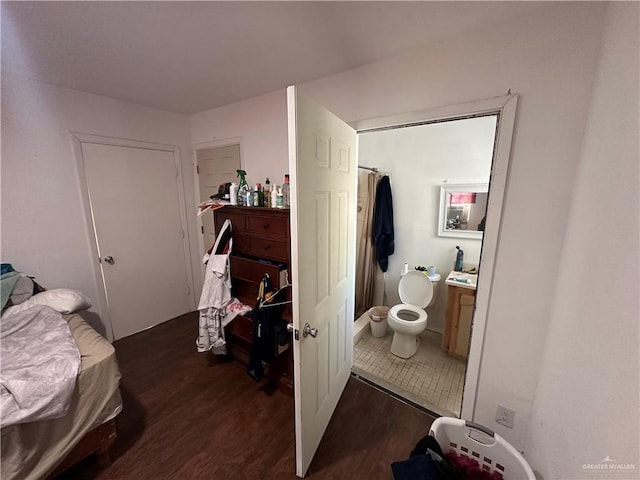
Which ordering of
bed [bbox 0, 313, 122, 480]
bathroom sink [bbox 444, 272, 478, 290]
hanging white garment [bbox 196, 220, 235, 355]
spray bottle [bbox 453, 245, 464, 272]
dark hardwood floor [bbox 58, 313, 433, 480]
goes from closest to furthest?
bed [bbox 0, 313, 122, 480], dark hardwood floor [bbox 58, 313, 433, 480], hanging white garment [bbox 196, 220, 235, 355], bathroom sink [bbox 444, 272, 478, 290], spray bottle [bbox 453, 245, 464, 272]

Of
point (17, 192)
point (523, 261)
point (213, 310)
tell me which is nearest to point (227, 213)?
point (213, 310)

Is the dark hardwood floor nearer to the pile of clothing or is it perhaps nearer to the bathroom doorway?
the bathroom doorway

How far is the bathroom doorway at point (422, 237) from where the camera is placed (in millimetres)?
2090

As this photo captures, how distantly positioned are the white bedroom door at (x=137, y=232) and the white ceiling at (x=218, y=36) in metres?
0.74

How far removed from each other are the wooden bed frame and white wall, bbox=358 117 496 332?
264 centimetres

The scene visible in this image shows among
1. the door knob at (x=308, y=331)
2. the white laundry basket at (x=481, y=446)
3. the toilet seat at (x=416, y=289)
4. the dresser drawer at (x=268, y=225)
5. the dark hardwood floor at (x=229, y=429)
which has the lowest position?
the dark hardwood floor at (x=229, y=429)

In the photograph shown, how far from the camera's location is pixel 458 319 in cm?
222

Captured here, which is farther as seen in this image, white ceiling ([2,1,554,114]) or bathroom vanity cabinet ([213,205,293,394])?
bathroom vanity cabinet ([213,205,293,394])

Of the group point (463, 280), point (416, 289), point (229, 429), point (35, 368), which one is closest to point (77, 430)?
point (35, 368)

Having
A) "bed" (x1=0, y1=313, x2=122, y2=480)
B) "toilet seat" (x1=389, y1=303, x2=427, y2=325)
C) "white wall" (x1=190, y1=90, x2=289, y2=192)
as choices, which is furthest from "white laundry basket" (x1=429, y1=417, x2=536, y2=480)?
"white wall" (x1=190, y1=90, x2=289, y2=192)

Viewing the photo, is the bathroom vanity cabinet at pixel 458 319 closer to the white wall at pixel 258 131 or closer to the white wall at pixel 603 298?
the white wall at pixel 603 298

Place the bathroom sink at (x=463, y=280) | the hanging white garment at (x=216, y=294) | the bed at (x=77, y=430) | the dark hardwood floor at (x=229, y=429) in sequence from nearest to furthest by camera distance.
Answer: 1. the bed at (x=77, y=430)
2. the dark hardwood floor at (x=229, y=429)
3. the hanging white garment at (x=216, y=294)
4. the bathroom sink at (x=463, y=280)

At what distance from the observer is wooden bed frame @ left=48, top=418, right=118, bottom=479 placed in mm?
1242

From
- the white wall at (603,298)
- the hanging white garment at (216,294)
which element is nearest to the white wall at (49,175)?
the hanging white garment at (216,294)
